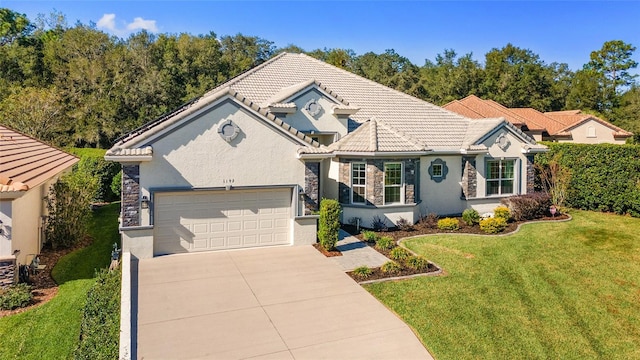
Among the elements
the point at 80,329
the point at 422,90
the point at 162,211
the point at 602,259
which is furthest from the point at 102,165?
the point at 422,90

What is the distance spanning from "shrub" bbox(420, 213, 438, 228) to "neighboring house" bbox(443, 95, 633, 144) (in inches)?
792

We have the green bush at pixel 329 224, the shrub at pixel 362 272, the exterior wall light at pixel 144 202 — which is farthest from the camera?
the green bush at pixel 329 224

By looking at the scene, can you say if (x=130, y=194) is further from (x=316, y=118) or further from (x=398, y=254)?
(x=316, y=118)

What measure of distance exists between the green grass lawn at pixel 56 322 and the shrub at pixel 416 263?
9.02 m

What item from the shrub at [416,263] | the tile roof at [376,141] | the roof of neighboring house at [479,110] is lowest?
the shrub at [416,263]

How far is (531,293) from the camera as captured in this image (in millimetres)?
11555

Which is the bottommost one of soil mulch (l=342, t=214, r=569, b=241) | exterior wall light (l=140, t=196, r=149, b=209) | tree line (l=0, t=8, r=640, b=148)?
soil mulch (l=342, t=214, r=569, b=241)

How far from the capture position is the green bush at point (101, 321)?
26.4 feet

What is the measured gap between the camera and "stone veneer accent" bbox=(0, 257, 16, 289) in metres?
10.9

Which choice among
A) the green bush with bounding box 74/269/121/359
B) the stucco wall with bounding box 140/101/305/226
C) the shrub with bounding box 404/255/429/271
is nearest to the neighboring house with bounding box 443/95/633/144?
the stucco wall with bounding box 140/101/305/226

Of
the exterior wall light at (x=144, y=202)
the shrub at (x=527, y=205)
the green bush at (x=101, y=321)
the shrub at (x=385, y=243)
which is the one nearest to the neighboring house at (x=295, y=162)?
the exterior wall light at (x=144, y=202)

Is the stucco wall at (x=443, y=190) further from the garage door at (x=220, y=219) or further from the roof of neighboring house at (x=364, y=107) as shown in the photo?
the garage door at (x=220, y=219)

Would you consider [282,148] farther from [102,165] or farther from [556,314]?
[102,165]

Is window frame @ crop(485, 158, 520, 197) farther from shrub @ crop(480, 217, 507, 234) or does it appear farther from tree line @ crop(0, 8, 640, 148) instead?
tree line @ crop(0, 8, 640, 148)
